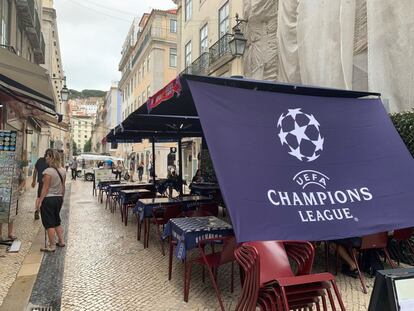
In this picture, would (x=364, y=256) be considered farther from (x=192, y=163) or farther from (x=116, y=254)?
(x=192, y=163)

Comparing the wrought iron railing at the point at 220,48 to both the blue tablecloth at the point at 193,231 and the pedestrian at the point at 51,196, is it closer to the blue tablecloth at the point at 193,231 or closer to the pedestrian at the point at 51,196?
the pedestrian at the point at 51,196

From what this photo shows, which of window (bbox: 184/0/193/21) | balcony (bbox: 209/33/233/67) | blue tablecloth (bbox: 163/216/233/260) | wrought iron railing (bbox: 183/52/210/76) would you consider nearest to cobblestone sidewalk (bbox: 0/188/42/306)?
blue tablecloth (bbox: 163/216/233/260)

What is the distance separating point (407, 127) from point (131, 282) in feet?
15.9

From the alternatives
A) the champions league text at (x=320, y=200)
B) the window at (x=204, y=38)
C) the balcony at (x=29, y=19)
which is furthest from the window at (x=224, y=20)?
the champions league text at (x=320, y=200)

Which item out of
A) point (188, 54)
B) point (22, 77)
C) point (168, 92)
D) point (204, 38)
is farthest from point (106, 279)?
point (188, 54)

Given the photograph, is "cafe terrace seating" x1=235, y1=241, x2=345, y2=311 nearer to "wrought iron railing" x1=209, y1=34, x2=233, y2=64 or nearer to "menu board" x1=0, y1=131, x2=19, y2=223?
"menu board" x1=0, y1=131, x2=19, y2=223

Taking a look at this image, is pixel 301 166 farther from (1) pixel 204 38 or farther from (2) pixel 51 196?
(1) pixel 204 38

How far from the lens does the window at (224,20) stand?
18.4m

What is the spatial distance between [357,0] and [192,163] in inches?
669

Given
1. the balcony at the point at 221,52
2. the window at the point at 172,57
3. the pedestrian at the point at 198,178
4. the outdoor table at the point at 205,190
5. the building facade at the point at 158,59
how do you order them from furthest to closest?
the window at the point at 172,57, the building facade at the point at 158,59, the balcony at the point at 221,52, the pedestrian at the point at 198,178, the outdoor table at the point at 205,190

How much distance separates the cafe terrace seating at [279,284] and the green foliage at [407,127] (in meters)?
3.31

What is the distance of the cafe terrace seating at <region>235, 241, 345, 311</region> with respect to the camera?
126 inches

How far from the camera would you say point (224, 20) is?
18.9m

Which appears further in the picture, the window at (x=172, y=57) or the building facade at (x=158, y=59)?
the window at (x=172, y=57)
